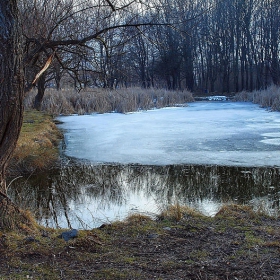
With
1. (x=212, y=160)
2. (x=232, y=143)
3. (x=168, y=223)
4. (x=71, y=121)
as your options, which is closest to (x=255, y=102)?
(x=71, y=121)

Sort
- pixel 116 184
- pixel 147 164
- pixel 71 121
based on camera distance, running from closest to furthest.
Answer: pixel 116 184
pixel 147 164
pixel 71 121

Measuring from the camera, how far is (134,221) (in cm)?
380

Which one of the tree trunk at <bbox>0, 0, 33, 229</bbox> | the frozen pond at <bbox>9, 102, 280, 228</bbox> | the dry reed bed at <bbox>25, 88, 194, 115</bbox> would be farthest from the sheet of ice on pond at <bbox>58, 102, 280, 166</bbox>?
the tree trunk at <bbox>0, 0, 33, 229</bbox>

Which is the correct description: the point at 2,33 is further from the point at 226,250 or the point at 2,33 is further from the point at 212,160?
the point at 212,160

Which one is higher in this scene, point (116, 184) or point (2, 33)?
point (2, 33)

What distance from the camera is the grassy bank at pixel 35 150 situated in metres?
6.70

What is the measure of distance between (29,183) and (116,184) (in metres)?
1.43

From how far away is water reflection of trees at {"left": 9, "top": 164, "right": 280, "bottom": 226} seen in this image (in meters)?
5.06

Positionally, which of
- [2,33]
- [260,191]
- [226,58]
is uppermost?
[226,58]

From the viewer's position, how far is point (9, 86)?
2.97m

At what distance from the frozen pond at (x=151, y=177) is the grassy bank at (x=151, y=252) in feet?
2.76

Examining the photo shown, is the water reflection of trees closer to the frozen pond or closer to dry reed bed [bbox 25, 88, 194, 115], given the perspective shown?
the frozen pond

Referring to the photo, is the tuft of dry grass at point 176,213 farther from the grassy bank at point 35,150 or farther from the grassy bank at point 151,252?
the grassy bank at point 35,150

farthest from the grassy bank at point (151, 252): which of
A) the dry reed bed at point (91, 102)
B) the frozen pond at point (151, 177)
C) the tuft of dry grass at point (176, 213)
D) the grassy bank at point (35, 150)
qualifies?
the dry reed bed at point (91, 102)
